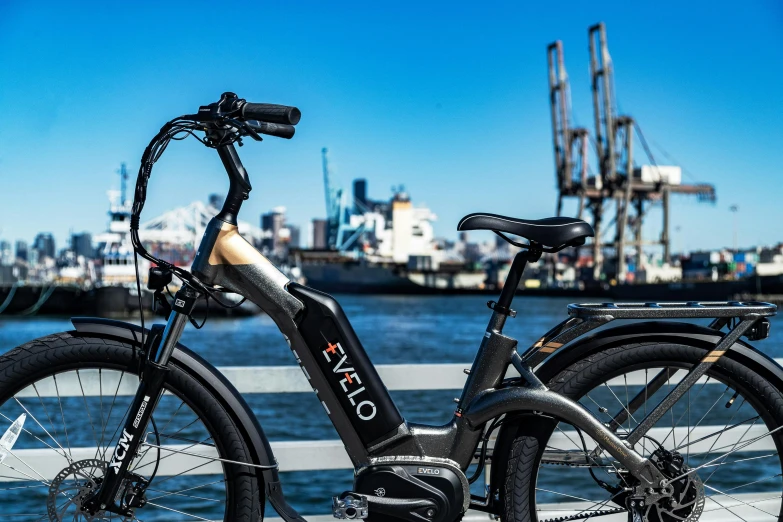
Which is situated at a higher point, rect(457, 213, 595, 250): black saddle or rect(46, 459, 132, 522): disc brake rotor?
rect(457, 213, 595, 250): black saddle

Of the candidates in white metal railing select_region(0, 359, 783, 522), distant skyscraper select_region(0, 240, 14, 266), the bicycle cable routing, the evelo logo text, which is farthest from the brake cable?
distant skyscraper select_region(0, 240, 14, 266)

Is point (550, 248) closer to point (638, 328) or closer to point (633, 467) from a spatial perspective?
point (638, 328)

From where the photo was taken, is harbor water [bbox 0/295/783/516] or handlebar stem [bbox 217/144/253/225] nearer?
handlebar stem [bbox 217/144/253/225]

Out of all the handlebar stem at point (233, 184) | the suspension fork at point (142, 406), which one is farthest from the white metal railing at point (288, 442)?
the handlebar stem at point (233, 184)

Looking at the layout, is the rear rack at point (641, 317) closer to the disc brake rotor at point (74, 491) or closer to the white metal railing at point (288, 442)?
the white metal railing at point (288, 442)

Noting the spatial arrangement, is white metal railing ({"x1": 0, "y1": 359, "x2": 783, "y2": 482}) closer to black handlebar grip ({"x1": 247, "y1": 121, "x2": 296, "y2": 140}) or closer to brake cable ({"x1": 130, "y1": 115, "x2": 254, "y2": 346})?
brake cable ({"x1": 130, "y1": 115, "x2": 254, "y2": 346})

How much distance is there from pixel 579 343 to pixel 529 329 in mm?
30088

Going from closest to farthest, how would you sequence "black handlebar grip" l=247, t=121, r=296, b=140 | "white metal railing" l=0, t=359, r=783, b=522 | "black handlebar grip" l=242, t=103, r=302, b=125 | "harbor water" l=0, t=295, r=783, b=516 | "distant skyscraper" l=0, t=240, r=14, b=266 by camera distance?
"black handlebar grip" l=242, t=103, r=302, b=125 < "black handlebar grip" l=247, t=121, r=296, b=140 < "white metal railing" l=0, t=359, r=783, b=522 < "harbor water" l=0, t=295, r=783, b=516 < "distant skyscraper" l=0, t=240, r=14, b=266

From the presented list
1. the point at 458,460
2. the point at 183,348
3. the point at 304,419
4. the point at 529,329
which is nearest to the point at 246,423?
the point at 183,348

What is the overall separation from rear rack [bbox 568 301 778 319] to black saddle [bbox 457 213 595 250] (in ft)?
0.51

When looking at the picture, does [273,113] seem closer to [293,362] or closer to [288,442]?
[288,442]

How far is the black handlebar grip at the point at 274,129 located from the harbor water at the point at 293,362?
2290 millimetres

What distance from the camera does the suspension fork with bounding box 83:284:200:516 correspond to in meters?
1.91

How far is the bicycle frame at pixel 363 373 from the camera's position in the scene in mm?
1928
